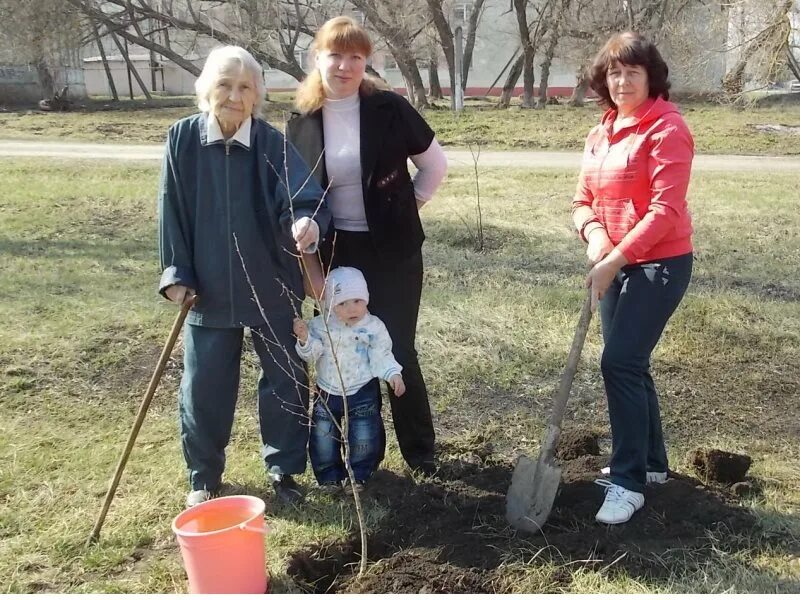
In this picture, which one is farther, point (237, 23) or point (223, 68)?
point (237, 23)

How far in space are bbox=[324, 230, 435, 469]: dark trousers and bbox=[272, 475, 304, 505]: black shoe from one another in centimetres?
52

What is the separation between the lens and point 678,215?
9.34 feet

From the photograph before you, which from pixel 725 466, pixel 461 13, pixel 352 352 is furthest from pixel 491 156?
pixel 461 13

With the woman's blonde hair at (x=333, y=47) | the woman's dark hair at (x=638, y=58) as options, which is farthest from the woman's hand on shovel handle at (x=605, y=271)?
the woman's blonde hair at (x=333, y=47)

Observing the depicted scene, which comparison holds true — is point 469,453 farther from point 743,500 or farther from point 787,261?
point 787,261

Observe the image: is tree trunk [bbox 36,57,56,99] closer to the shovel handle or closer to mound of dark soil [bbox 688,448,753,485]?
the shovel handle

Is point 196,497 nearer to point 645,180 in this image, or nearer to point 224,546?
point 224,546

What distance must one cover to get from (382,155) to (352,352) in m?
0.79

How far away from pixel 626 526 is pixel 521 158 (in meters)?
11.8

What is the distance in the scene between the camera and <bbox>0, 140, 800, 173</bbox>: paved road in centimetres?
1324

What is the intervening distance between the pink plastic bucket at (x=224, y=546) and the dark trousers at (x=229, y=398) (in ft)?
1.94

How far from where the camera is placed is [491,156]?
574 inches

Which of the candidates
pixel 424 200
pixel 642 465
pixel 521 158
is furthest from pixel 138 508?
pixel 521 158

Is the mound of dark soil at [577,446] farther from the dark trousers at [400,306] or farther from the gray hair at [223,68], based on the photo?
the gray hair at [223,68]
